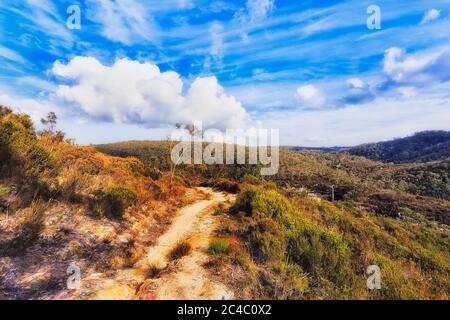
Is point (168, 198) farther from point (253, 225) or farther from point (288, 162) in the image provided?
point (288, 162)

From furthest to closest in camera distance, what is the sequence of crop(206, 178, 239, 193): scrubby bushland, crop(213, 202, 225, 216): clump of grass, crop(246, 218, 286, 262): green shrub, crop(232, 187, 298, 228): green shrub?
crop(206, 178, 239, 193): scrubby bushland
crop(213, 202, 225, 216): clump of grass
crop(232, 187, 298, 228): green shrub
crop(246, 218, 286, 262): green shrub

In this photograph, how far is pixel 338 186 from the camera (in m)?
54.5

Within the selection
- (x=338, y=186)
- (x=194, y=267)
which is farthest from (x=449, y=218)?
(x=194, y=267)

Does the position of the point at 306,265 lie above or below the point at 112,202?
below

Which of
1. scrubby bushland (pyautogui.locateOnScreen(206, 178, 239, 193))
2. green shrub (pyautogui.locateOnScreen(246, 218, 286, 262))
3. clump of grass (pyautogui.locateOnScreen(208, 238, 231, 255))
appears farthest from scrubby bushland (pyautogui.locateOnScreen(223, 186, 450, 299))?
scrubby bushland (pyautogui.locateOnScreen(206, 178, 239, 193))

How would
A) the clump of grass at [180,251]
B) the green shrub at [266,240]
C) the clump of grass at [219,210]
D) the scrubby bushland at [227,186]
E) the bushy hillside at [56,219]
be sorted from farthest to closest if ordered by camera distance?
the scrubby bushland at [227,186]
the clump of grass at [219,210]
the clump of grass at [180,251]
the green shrub at [266,240]
the bushy hillside at [56,219]

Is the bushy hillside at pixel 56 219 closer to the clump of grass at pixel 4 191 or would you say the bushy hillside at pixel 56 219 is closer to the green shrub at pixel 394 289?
the clump of grass at pixel 4 191

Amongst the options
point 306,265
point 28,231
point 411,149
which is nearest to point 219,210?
point 306,265

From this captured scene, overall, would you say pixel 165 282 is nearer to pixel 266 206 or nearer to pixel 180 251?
pixel 180 251

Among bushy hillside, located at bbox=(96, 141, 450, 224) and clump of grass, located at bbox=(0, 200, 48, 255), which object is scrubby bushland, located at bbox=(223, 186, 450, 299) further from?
bushy hillside, located at bbox=(96, 141, 450, 224)

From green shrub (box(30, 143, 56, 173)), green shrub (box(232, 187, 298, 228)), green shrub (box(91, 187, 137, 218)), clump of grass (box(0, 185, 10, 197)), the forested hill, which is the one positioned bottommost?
green shrub (box(232, 187, 298, 228))

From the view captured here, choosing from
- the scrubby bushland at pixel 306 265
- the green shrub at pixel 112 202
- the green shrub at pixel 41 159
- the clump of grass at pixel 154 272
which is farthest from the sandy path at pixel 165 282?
the green shrub at pixel 41 159

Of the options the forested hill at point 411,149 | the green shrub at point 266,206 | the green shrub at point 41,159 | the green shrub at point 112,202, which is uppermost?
the forested hill at point 411,149

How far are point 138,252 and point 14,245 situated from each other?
2.71 metres
